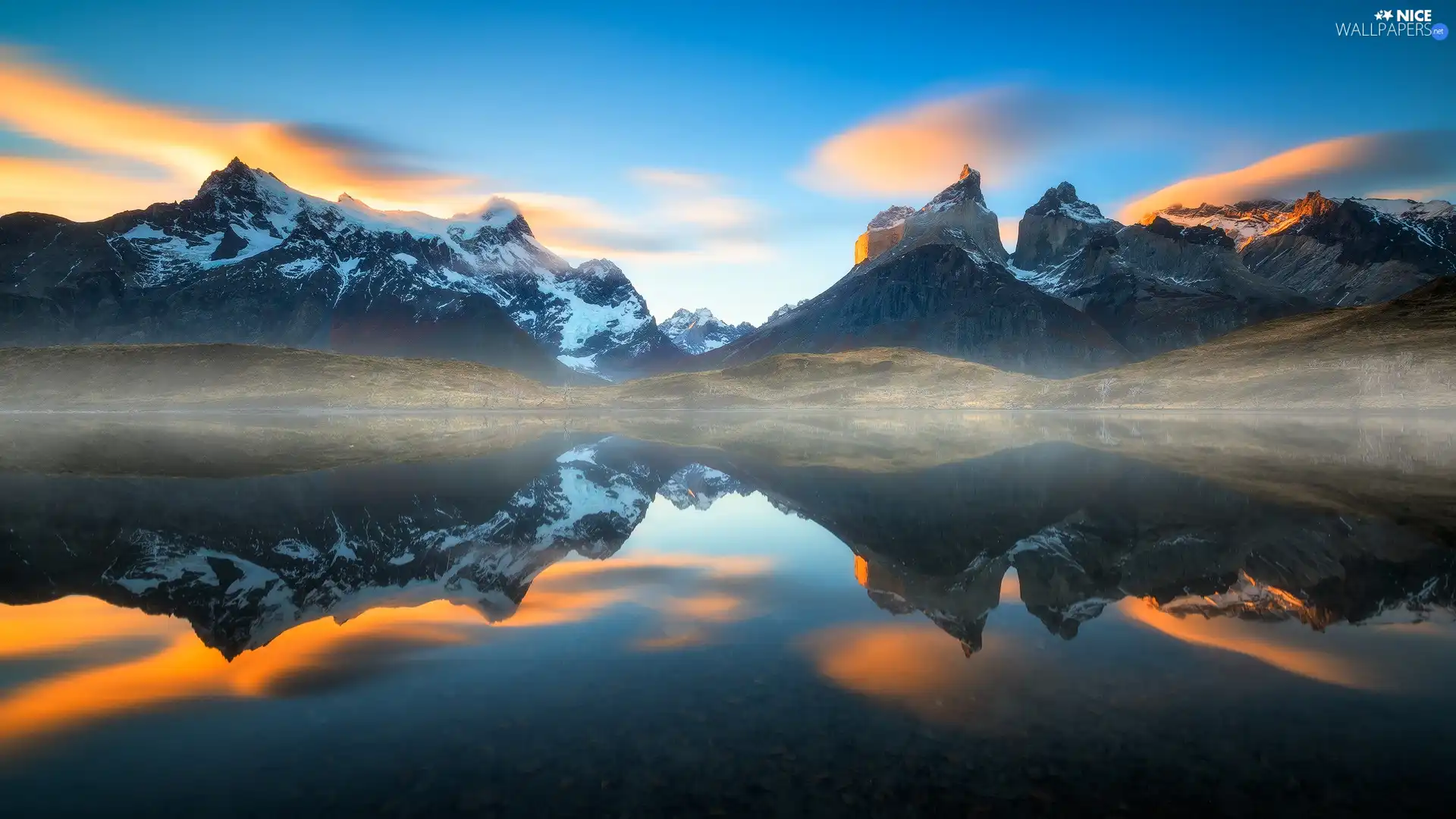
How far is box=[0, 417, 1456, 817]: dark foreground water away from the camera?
9.14m

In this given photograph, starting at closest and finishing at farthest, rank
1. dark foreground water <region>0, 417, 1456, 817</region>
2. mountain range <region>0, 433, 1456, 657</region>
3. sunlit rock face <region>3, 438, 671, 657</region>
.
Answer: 1. dark foreground water <region>0, 417, 1456, 817</region>
2. mountain range <region>0, 433, 1456, 657</region>
3. sunlit rock face <region>3, 438, 671, 657</region>

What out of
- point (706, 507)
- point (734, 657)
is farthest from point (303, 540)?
point (734, 657)

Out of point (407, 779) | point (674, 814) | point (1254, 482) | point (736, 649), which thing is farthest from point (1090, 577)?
point (1254, 482)

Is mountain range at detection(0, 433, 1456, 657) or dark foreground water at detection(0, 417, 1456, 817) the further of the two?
mountain range at detection(0, 433, 1456, 657)

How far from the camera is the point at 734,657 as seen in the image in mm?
13945

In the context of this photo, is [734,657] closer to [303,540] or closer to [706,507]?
[303,540]

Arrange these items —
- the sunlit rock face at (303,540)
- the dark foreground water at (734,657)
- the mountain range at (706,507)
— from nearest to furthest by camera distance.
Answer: the dark foreground water at (734,657), the mountain range at (706,507), the sunlit rock face at (303,540)

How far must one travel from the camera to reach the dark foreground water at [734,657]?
360 inches

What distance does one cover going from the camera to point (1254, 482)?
3775 centimetres

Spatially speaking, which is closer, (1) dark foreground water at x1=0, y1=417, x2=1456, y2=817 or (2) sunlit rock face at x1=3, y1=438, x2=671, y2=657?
(1) dark foreground water at x1=0, y1=417, x2=1456, y2=817

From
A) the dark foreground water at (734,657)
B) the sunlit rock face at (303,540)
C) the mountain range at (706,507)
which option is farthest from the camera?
the sunlit rock face at (303,540)

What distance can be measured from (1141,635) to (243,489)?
133ft

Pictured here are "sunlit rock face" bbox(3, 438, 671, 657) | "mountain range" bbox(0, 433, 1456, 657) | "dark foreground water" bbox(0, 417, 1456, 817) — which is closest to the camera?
"dark foreground water" bbox(0, 417, 1456, 817)

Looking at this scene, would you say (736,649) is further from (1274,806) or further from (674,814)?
(1274,806)
